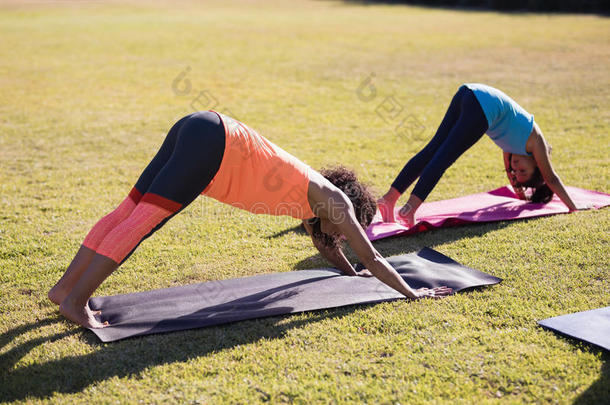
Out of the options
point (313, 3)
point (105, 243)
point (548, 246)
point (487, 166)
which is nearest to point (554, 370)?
point (548, 246)

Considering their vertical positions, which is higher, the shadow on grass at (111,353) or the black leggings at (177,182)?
the black leggings at (177,182)

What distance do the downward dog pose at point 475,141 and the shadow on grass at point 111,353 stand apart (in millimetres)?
1713

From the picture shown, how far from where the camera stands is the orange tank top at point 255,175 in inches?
134

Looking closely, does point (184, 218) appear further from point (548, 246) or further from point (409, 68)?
point (409, 68)

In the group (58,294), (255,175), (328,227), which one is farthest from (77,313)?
(328,227)

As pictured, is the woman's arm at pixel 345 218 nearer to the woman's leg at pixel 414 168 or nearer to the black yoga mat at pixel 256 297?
the black yoga mat at pixel 256 297

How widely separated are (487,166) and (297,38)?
13.3 m

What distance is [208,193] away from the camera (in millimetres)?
3635

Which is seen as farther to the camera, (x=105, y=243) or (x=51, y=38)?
(x=51, y=38)

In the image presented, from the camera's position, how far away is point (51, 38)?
18797 mm

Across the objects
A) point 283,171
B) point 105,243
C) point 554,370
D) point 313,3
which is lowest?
point 554,370

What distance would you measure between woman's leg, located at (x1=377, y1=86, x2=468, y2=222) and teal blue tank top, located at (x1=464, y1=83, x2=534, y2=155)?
0.64 feet

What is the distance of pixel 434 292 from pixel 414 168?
1673 millimetres

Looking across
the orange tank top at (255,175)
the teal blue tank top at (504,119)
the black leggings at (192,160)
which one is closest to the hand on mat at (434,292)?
the orange tank top at (255,175)
